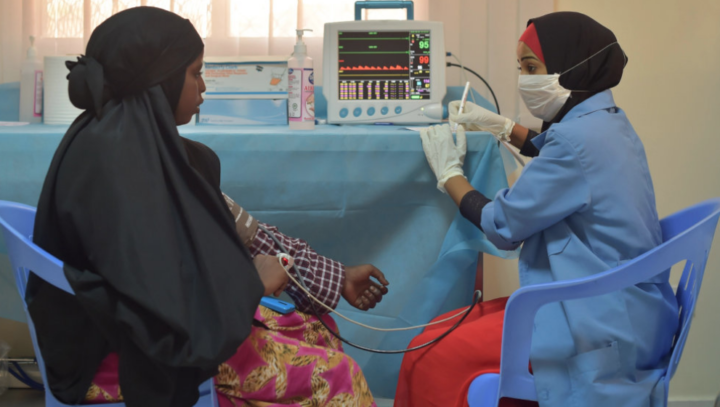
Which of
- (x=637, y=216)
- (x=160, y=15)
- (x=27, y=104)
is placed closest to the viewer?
(x=160, y=15)

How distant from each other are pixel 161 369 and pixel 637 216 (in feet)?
2.79

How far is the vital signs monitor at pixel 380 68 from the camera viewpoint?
1.78 metres

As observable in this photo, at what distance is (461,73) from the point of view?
201cm

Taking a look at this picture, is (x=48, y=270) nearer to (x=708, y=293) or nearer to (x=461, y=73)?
(x=461, y=73)

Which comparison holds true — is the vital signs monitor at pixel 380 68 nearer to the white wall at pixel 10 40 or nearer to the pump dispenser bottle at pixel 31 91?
the pump dispenser bottle at pixel 31 91

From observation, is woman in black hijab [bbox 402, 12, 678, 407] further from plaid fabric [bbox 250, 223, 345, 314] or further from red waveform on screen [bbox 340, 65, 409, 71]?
red waveform on screen [bbox 340, 65, 409, 71]

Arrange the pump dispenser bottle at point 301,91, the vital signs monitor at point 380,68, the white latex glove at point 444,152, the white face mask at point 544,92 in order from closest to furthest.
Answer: the white face mask at point 544,92, the white latex glove at point 444,152, the pump dispenser bottle at point 301,91, the vital signs monitor at point 380,68

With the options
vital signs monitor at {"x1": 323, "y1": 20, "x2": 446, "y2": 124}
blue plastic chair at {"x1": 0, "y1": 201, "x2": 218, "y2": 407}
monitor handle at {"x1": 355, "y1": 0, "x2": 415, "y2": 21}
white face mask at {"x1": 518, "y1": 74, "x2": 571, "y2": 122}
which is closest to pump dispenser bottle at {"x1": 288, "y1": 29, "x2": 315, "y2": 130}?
vital signs monitor at {"x1": 323, "y1": 20, "x2": 446, "y2": 124}

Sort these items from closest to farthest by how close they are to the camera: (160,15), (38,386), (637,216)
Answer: (160,15) < (637,216) < (38,386)

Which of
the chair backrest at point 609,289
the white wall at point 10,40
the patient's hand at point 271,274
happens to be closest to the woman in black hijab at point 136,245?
the patient's hand at point 271,274

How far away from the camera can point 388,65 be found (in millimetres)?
→ 1797

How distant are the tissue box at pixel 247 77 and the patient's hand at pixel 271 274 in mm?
838

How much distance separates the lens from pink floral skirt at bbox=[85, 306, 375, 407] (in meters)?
0.96

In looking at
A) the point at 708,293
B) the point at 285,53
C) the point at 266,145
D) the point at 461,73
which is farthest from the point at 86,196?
the point at 708,293
